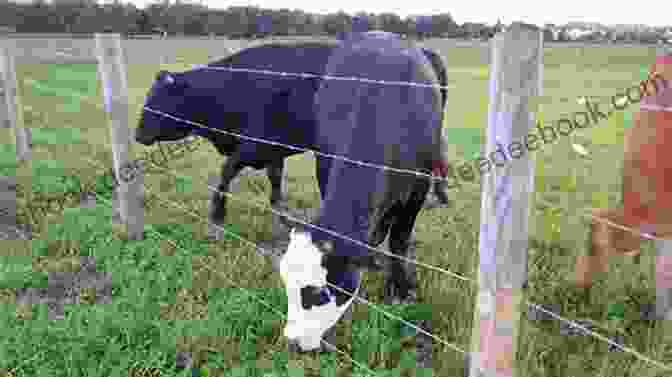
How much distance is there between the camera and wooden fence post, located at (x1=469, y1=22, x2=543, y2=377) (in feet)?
4.48

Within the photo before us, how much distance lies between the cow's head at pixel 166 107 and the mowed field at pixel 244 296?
0.59 metres

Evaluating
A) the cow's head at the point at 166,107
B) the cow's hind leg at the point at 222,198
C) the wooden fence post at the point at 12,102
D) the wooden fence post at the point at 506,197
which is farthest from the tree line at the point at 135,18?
the wooden fence post at the point at 506,197

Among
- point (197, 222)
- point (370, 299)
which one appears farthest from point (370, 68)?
point (197, 222)

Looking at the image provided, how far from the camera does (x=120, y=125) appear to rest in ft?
11.9

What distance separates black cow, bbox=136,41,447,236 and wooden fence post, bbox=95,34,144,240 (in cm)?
52

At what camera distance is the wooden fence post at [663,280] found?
245cm

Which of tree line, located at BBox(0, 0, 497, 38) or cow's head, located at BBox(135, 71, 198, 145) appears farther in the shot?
tree line, located at BBox(0, 0, 497, 38)

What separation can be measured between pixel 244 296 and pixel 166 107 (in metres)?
2.24

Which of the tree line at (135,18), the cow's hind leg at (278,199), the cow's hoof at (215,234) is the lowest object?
the cow's hoof at (215,234)

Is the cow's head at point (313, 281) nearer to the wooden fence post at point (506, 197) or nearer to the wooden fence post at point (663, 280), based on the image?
the wooden fence post at point (506, 197)

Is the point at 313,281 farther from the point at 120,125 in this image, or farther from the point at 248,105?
the point at 248,105

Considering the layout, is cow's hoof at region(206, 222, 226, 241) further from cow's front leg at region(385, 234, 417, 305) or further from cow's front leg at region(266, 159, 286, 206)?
cow's front leg at region(385, 234, 417, 305)

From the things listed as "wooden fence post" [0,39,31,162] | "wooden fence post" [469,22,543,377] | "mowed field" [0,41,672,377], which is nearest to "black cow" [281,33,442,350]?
"mowed field" [0,41,672,377]

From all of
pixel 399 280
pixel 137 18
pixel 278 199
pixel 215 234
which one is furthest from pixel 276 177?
pixel 137 18
